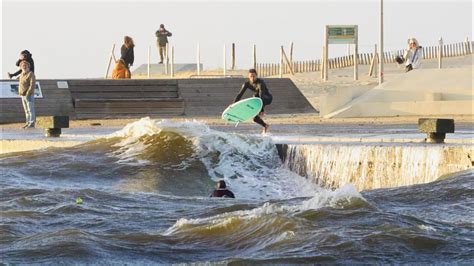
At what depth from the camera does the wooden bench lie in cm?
3444

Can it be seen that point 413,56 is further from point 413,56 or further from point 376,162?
point 376,162

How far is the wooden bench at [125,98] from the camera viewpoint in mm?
34438

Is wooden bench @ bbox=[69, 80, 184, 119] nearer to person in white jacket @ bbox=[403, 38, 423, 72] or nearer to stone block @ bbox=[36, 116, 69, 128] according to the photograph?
person in white jacket @ bbox=[403, 38, 423, 72]

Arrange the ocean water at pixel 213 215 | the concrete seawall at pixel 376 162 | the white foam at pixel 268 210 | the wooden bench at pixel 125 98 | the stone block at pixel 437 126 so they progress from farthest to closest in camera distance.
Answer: the wooden bench at pixel 125 98 < the stone block at pixel 437 126 < the concrete seawall at pixel 376 162 < the white foam at pixel 268 210 < the ocean water at pixel 213 215

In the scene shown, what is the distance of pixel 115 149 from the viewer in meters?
22.7

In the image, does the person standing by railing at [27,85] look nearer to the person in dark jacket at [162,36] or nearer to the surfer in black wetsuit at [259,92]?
the surfer in black wetsuit at [259,92]

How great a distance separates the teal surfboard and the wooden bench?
10.3 meters

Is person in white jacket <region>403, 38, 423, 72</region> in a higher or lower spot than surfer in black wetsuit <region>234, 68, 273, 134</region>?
higher

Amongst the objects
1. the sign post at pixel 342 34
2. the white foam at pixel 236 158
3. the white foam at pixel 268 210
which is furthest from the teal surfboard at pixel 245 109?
the sign post at pixel 342 34

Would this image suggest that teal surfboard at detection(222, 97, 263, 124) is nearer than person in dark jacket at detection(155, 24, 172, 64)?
Yes

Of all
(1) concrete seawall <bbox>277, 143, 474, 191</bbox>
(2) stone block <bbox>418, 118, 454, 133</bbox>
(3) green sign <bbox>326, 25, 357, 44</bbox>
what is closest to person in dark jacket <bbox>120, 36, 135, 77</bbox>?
(3) green sign <bbox>326, 25, 357, 44</bbox>

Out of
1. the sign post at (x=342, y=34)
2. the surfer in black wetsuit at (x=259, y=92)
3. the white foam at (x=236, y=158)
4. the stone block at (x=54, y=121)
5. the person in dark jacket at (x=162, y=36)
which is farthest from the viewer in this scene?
the person in dark jacket at (x=162, y=36)

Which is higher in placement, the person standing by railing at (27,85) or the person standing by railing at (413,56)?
the person standing by railing at (413,56)

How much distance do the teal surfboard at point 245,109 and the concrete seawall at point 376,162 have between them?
248 cm
